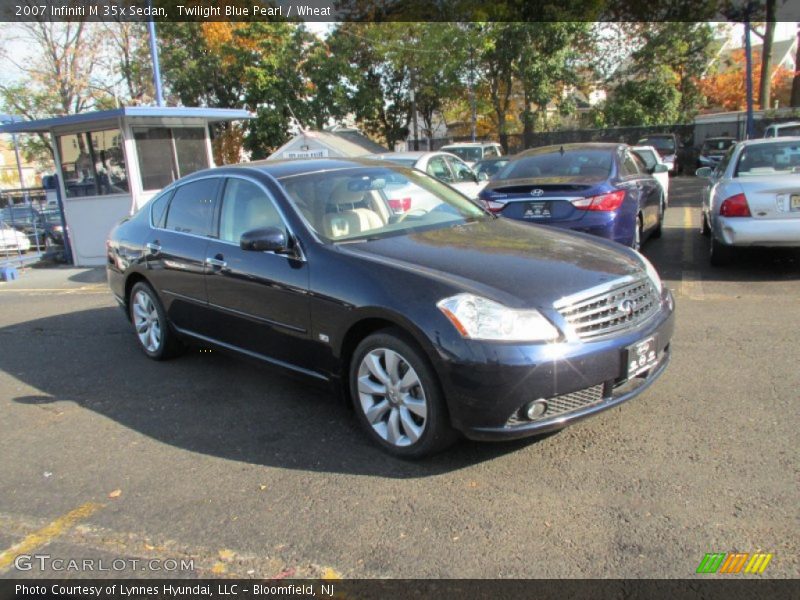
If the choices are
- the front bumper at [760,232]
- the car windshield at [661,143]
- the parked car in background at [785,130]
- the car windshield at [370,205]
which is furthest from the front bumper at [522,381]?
the car windshield at [661,143]

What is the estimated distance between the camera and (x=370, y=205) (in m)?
4.43

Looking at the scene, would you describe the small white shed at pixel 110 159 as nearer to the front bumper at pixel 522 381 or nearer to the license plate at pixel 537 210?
the license plate at pixel 537 210

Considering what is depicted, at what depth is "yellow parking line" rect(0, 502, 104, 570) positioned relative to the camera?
2.95m

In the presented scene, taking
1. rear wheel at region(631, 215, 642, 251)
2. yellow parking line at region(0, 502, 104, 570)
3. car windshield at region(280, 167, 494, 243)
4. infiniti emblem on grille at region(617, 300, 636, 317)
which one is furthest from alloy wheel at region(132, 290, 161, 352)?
rear wheel at region(631, 215, 642, 251)

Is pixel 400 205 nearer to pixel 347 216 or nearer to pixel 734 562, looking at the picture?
pixel 347 216

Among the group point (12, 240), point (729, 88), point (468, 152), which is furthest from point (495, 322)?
point (729, 88)

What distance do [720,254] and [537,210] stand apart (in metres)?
2.44

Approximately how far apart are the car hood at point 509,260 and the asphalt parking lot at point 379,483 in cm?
91

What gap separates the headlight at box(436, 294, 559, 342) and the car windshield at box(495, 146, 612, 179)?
468 centimetres

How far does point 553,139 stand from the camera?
103 feet

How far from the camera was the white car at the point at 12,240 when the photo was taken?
1338 cm

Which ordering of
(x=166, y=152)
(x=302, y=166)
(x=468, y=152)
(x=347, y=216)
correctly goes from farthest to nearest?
1. (x=468, y=152)
2. (x=166, y=152)
3. (x=302, y=166)
4. (x=347, y=216)

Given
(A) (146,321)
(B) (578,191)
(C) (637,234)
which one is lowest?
(A) (146,321)

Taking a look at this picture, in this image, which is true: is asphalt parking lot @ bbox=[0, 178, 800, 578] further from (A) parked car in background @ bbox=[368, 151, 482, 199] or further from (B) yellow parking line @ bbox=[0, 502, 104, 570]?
(A) parked car in background @ bbox=[368, 151, 482, 199]
